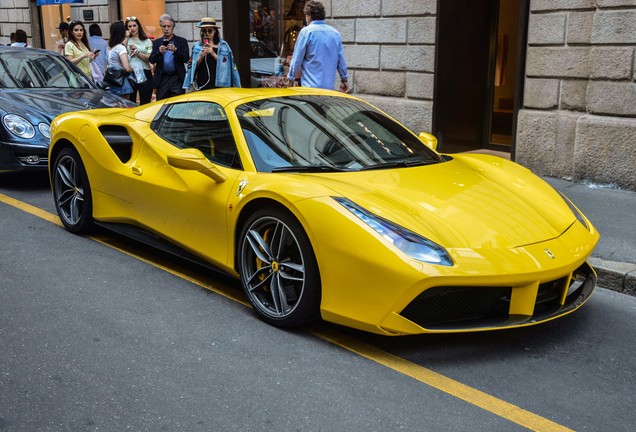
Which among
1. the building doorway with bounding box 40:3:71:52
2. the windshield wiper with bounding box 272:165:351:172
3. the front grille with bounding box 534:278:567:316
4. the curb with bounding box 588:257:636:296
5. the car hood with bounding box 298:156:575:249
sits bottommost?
the curb with bounding box 588:257:636:296

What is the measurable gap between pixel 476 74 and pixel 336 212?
7.67 m

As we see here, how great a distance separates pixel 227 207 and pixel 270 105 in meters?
0.84

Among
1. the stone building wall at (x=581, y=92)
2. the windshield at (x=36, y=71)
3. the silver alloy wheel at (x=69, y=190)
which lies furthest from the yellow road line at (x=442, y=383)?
the windshield at (x=36, y=71)

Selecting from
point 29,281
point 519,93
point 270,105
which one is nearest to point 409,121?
point 519,93

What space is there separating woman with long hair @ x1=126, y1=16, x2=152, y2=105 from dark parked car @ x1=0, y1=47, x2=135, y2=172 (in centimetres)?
124

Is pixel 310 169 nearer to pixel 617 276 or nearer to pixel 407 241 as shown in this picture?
pixel 407 241

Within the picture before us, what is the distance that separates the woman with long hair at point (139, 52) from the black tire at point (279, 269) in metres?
7.19

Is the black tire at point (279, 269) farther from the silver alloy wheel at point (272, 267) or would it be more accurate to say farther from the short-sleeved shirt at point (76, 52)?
the short-sleeved shirt at point (76, 52)

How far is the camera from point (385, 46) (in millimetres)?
11320

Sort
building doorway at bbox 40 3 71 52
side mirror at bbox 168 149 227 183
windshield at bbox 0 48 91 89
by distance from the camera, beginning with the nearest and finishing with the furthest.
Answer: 1. side mirror at bbox 168 149 227 183
2. windshield at bbox 0 48 91 89
3. building doorway at bbox 40 3 71 52

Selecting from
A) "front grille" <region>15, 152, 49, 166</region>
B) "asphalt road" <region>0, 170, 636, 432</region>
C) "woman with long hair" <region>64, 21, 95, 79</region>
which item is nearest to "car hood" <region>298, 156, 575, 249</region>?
"asphalt road" <region>0, 170, 636, 432</region>

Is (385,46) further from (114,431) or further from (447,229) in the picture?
(114,431)

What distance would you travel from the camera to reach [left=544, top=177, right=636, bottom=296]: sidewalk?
533 centimetres

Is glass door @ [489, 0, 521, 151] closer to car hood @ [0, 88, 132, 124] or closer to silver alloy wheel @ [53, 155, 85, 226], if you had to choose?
car hood @ [0, 88, 132, 124]
